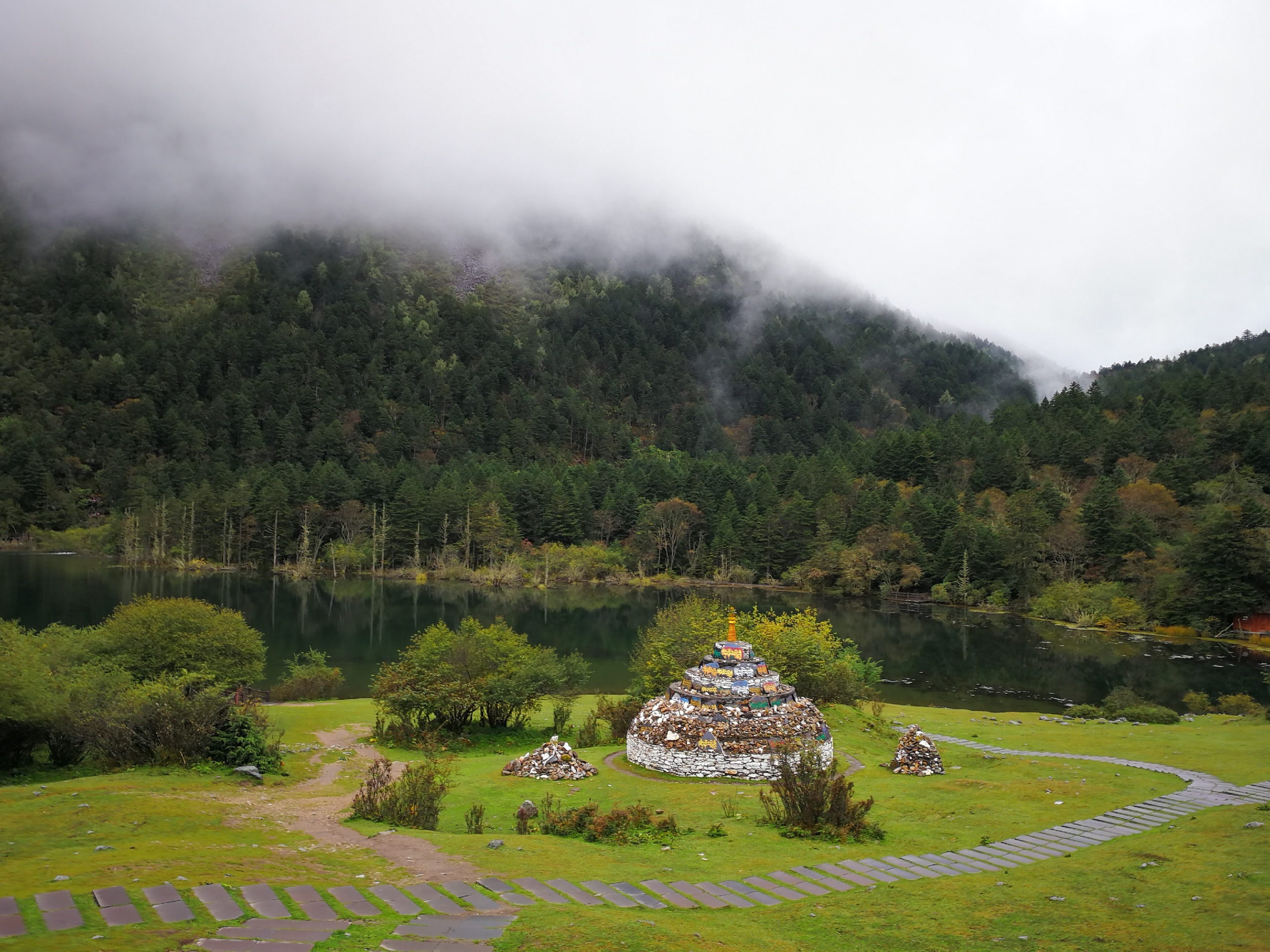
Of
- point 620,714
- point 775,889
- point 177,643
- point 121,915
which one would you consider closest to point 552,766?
point 620,714

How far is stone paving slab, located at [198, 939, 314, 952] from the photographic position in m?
8.18

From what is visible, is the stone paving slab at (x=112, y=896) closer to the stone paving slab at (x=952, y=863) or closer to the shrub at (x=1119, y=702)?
the stone paving slab at (x=952, y=863)

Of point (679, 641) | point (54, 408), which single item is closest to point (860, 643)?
point (679, 641)

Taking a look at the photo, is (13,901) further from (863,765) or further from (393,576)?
(393,576)

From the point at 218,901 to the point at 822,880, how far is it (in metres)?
8.23

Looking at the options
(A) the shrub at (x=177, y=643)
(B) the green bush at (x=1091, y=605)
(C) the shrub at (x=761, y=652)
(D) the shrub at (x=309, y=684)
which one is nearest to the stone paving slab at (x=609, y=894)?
(C) the shrub at (x=761, y=652)

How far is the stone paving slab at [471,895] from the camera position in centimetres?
1005

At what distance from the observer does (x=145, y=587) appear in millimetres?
82812

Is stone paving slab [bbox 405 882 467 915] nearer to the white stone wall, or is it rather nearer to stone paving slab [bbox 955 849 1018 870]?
stone paving slab [bbox 955 849 1018 870]

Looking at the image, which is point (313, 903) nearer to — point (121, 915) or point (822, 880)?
point (121, 915)

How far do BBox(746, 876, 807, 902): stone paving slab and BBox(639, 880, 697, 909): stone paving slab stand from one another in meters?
1.34

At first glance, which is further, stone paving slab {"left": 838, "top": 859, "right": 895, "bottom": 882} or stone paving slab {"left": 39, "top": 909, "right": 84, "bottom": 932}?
stone paving slab {"left": 838, "top": 859, "right": 895, "bottom": 882}

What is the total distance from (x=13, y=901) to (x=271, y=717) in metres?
23.2

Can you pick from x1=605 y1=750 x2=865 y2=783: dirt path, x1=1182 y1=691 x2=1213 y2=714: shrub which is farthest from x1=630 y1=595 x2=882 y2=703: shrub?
x1=1182 y1=691 x2=1213 y2=714: shrub
